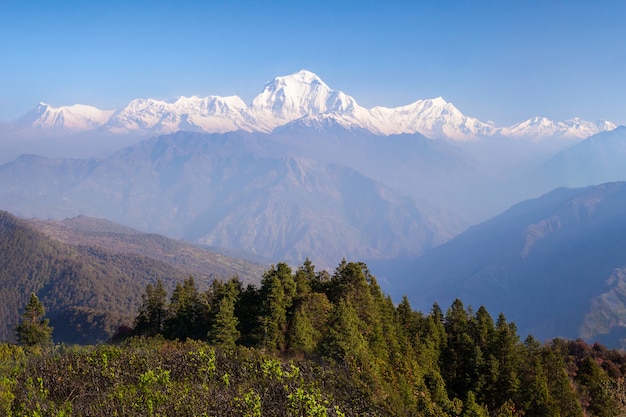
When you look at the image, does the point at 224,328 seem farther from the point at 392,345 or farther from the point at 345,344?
the point at 345,344

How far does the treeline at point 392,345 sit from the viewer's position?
1383 inches

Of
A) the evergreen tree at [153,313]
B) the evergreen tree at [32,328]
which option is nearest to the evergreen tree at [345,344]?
the evergreen tree at [153,313]

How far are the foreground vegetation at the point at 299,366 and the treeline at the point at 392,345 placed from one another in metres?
0.16

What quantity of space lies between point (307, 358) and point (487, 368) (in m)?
27.0

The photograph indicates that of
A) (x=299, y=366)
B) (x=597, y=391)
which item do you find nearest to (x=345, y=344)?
(x=299, y=366)

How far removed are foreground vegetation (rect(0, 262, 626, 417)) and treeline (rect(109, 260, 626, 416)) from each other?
0.16 m

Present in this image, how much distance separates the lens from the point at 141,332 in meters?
68.0

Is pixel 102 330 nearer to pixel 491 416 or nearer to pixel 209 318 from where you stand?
pixel 209 318

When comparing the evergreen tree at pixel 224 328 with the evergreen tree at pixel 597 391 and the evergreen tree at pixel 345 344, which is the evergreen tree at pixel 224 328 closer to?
the evergreen tree at pixel 345 344

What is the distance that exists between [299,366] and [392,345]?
58.2 feet

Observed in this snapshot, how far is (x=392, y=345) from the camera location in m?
44.6

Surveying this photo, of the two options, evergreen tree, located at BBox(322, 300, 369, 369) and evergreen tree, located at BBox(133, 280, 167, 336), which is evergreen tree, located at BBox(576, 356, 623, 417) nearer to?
evergreen tree, located at BBox(322, 300, 369, 369)

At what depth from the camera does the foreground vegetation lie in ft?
74.7

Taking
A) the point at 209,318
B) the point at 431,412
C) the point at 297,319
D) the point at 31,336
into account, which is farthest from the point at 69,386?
the point at 31,336
